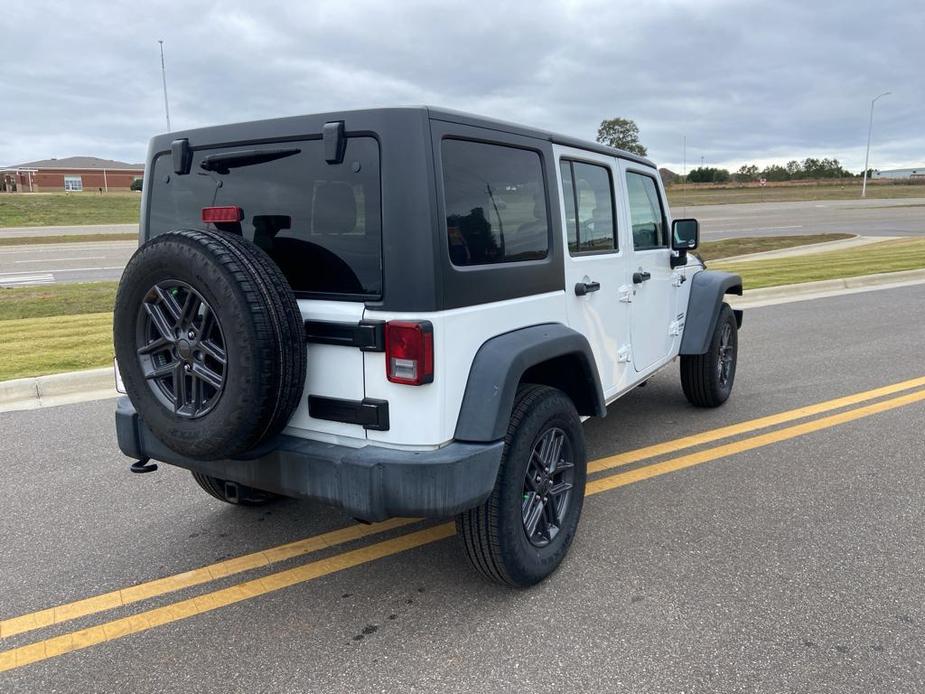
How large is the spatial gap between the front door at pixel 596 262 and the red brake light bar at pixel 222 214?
4.79ft

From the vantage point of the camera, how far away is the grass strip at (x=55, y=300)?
1045cm

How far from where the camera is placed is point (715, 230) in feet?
86.5

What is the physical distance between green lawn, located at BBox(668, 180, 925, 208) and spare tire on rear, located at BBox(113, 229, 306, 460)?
42.4 m

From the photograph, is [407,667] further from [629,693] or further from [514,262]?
[514,262]

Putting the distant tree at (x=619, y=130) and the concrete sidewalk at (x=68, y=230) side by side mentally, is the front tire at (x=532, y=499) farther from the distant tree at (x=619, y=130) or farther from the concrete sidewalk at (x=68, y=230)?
the distant tree at (x=619, y=130)

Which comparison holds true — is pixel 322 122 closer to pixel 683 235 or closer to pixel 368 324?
pixel 368 324

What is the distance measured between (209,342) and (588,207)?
→ 2.06 metres

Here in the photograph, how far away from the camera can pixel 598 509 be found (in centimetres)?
393

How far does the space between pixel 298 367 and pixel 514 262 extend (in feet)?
3.27

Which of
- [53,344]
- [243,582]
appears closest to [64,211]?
[53,344]

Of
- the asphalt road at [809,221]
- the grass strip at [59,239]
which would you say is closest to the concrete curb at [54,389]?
the asphalt road at [809,221]

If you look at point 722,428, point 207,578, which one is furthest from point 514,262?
point 722,428

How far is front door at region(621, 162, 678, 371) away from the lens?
169 inches

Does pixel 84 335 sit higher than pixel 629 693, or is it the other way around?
pixel 84 335
